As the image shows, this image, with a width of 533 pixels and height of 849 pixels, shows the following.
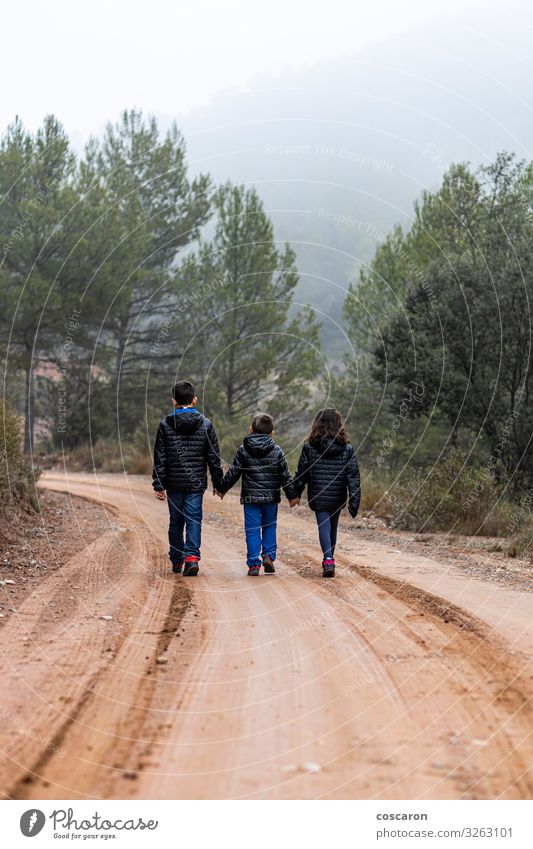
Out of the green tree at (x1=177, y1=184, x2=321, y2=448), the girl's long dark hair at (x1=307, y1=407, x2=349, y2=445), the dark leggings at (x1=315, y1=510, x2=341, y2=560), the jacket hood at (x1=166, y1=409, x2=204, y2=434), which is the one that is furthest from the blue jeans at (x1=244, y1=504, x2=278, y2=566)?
the green tree at (x1=177, y1=184, x2=321, y2=448)

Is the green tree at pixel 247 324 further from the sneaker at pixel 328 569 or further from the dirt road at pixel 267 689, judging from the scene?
the dirt road at pixel 267 689

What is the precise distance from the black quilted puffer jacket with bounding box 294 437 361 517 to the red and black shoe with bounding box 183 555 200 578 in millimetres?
1373

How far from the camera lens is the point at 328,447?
9.44m

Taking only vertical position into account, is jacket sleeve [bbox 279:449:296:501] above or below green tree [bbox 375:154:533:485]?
below

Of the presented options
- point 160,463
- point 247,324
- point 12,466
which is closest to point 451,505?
point 160,463

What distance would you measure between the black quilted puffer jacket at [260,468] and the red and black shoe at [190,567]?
85 cm

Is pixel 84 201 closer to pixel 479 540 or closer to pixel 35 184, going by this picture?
pixel 35 184

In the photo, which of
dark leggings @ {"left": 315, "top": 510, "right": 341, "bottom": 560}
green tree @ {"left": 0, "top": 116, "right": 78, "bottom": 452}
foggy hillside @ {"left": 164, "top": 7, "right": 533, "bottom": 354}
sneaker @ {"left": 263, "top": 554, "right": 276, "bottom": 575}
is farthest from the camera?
foggy hillside @ {"left": 164, "top": 7, "right": 533, "bottom": 354}

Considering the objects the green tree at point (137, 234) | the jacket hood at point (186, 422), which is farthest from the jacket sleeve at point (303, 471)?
the green tree at point (137, 234)

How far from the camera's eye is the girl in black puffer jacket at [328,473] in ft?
30.7

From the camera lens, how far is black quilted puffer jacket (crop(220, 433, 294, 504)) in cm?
950

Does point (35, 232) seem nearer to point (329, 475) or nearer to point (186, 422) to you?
point (186, 422)

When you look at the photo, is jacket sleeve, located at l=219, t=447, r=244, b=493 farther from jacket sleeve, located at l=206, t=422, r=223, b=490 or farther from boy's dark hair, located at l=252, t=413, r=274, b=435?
boy's dark hair, located at l=252, t=413, r=274, b=435

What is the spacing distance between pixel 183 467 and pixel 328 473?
158cm
